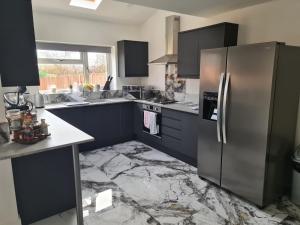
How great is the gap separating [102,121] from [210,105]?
85.8 inches

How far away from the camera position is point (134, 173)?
3088mm

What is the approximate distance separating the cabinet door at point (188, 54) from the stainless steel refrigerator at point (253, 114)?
671mm

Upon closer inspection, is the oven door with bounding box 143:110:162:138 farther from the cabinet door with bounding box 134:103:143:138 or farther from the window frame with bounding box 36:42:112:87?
the window frame with bounding box 36:42:112:87

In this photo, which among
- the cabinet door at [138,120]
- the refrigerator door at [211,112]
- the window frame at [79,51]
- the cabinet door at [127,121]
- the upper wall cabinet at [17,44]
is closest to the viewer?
the upper wall cabinet at [17,44]

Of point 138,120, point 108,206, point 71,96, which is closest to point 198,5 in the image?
point 138,120

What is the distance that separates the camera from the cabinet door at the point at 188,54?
3244 mm

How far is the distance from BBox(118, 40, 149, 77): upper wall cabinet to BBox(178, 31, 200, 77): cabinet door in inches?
50.6

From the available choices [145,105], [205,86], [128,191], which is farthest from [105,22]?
[128,191]

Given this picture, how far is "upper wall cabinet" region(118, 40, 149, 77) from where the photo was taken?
14.4 ft

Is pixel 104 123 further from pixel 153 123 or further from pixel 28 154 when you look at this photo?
pixel 28 154

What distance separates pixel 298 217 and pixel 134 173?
6.38ft

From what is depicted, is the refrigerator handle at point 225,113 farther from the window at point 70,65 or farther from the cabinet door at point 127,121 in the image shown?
the window at point 70,65

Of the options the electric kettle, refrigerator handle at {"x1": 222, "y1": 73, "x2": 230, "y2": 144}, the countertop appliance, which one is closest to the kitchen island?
refrigerator handle at {"x1": 222, "y1": 73, "x2": 230, "y2": 144}

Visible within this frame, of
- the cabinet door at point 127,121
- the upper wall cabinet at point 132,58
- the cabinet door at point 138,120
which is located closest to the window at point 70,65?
the upper wall cabinet at point 132,58
